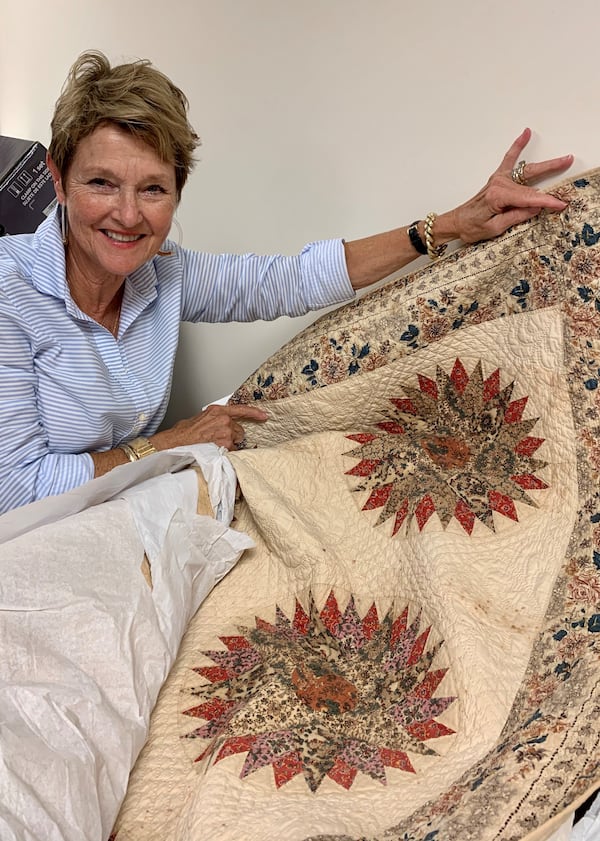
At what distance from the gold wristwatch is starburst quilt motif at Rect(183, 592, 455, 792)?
1.19 feet

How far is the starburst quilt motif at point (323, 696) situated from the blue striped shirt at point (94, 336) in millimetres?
407

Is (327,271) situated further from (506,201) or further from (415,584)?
(415,584)

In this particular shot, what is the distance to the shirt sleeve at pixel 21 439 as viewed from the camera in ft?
3.58

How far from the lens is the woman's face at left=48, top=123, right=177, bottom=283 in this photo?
3.46 ft

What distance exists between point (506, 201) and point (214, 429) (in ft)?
2.10

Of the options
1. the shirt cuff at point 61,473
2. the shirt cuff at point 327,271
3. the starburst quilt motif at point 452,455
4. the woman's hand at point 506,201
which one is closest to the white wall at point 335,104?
the woman's hand at point 506,201

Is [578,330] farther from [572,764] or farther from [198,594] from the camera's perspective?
[198,594]

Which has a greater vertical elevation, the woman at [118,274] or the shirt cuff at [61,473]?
the woman at [118,274]

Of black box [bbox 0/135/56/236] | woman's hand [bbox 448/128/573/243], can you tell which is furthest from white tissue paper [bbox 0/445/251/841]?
black box [bbox 0/135/56/236]

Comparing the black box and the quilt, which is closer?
the quilt

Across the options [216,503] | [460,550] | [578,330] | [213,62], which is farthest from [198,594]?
[213,62]

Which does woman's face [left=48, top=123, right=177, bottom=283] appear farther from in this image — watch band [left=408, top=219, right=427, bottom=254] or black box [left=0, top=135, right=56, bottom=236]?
black box [left=0, top=135, right=56, bottom=236]

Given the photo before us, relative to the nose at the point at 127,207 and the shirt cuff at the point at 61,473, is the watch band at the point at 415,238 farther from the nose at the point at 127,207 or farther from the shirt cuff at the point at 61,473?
→ the shirt cuff at the point at 61,473

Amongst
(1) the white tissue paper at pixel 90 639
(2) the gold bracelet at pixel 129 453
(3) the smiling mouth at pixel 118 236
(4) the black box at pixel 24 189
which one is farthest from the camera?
(4) the black box at pixel 24 189
